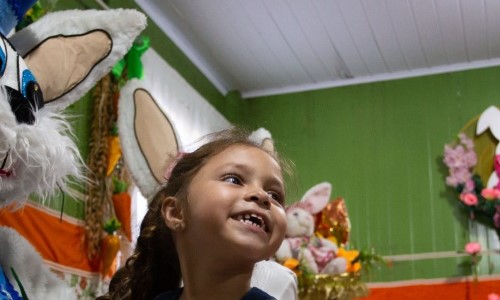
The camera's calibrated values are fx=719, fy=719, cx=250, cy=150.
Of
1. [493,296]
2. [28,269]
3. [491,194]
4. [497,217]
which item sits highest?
[491,194]

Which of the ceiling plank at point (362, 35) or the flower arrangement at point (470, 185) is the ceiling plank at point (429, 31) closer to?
the ceiling plank at point (362, 35)

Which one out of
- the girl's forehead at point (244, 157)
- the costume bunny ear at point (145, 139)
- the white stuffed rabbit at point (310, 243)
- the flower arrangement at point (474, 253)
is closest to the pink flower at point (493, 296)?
the flower arrangement at point (474, 253)

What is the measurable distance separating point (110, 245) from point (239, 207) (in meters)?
1.39

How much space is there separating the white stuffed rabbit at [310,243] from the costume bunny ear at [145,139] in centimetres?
69

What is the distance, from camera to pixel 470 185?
3371mm

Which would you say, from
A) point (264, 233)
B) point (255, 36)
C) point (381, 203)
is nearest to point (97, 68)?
point (264, 233)

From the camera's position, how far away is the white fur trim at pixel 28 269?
1248mm

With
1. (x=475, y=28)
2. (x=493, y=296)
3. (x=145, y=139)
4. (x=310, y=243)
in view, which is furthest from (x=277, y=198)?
(x=475, y=28)

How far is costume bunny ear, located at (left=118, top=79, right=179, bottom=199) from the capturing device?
6.23 ft

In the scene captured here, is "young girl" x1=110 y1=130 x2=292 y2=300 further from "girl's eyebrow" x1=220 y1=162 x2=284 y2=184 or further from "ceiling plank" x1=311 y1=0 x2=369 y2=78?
"ceiling plank" x1=311 y1=0 x2=369 y2=78

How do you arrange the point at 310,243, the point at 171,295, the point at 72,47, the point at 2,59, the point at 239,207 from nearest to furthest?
1. the point at 239,207
2. the point at 171,295
3. the point at 2,59
4. the point at 72,47
5. the point at 310,243

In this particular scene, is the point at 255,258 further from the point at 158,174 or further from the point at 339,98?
the point at 339,98

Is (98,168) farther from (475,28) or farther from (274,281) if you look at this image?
(475,28)

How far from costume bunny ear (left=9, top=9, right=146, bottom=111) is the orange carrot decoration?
830mm
